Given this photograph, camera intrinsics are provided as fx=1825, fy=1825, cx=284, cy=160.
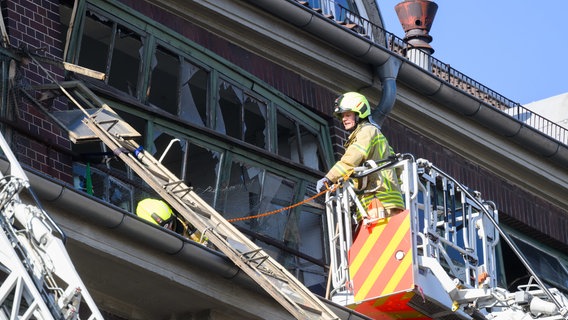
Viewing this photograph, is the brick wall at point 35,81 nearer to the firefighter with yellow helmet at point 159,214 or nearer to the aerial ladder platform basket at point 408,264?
the firefighter with yellow helmet at point 159,214

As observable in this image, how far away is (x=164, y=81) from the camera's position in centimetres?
1598

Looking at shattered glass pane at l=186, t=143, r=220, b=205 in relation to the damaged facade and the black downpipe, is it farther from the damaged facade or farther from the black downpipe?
the black downpipe

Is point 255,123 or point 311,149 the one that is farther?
point 311,149

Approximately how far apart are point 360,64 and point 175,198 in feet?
15.6

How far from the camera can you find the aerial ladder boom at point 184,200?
12578 millimetres

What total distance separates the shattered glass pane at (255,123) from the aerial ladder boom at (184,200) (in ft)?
7.84

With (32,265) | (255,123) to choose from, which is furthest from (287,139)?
(32,265)

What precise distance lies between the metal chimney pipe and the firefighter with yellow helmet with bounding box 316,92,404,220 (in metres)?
5.96

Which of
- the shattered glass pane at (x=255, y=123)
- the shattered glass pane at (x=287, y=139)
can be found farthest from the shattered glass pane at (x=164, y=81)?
the shattered glass pane at (x=287, y=139)

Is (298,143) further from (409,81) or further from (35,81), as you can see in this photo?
(35,81)

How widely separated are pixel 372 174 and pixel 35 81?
2.67m

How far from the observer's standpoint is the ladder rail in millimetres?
12500

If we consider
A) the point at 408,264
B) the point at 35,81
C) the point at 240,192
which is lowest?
the point at 408,264

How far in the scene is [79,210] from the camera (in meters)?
12.4
